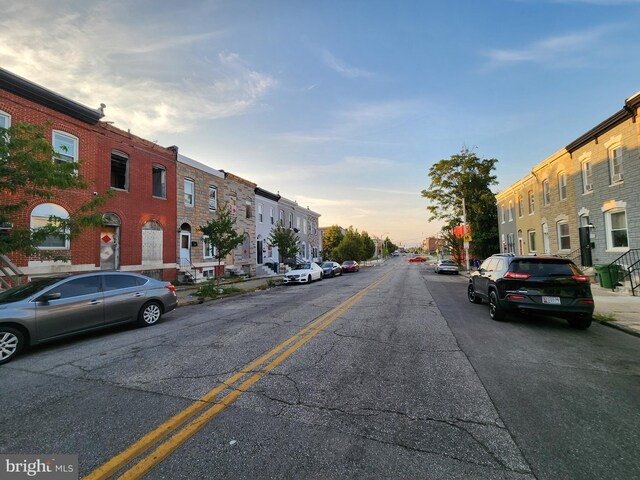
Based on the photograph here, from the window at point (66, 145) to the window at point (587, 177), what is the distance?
25317mm

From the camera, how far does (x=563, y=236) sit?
63.0 ft

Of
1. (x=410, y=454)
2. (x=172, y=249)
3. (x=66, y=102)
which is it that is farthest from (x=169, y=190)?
(x=410, y=454)

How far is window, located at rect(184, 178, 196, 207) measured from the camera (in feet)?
67.3

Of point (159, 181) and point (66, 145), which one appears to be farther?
point (159, 181)

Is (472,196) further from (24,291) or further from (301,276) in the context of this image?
(24,291)

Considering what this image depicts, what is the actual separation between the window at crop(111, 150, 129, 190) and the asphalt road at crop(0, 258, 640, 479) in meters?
12.7

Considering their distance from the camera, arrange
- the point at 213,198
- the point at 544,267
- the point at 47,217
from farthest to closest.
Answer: the point at 213,198 → the point at 47,217 → the point at 544,267

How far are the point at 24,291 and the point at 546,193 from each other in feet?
87.2

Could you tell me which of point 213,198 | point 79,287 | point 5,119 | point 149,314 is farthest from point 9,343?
point 213,198

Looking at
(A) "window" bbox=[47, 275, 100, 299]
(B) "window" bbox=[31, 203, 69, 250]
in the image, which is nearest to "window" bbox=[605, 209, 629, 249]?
(A) "window" bbox=[47, 275, 100, 299]

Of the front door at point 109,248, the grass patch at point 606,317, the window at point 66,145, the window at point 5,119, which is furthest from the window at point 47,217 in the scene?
the grass patch at point 606,317

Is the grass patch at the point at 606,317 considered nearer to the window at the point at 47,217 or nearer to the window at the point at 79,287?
the window at the point at 79,287

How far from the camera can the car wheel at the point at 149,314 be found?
8172 millimetres

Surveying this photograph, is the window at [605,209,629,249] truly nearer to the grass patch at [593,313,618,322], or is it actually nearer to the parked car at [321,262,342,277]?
the grass patch at [593,313,618,322]
